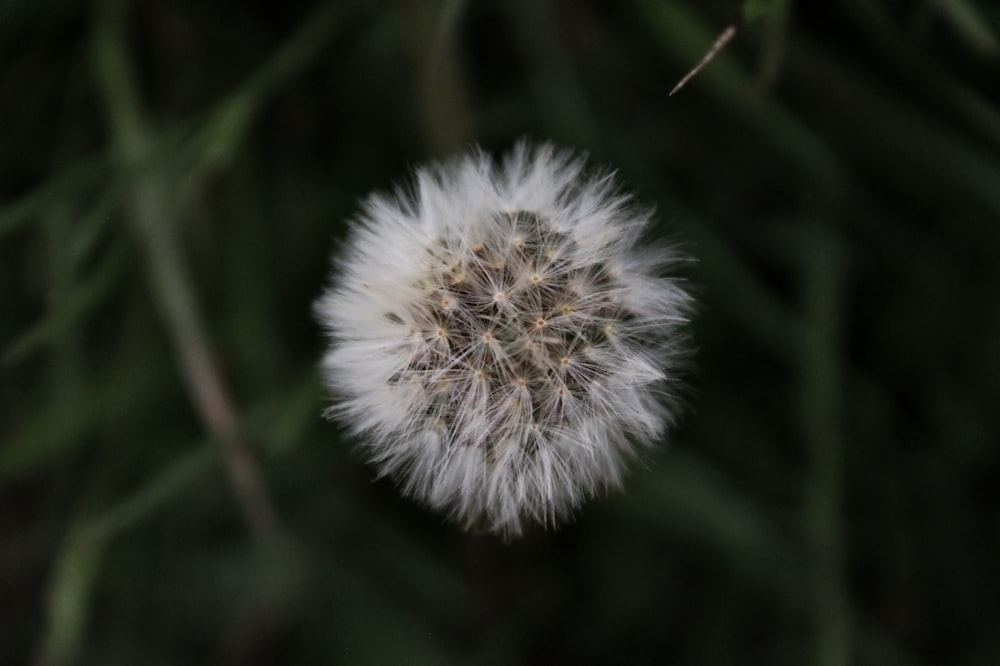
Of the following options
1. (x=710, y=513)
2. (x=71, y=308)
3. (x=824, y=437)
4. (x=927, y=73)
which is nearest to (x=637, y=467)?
(x=710, y=513)

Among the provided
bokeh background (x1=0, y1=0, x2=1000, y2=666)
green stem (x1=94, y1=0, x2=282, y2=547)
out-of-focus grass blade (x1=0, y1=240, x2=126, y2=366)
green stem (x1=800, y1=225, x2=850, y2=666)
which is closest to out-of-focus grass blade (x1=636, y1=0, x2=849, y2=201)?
bokeh background (x1=0, y1=0, x2=1000, y2=666)

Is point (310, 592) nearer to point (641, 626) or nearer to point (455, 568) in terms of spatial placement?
point (455, 568)

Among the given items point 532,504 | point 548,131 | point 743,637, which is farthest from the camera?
point 743,637

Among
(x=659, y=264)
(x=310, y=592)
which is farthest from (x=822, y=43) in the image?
(x=310, y=592)

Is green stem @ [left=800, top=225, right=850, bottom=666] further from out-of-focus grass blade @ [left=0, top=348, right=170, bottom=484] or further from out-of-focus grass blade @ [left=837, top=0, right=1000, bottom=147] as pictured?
out-of-focus grass blade @ [left=0, top=348, right=170, bottom=484]

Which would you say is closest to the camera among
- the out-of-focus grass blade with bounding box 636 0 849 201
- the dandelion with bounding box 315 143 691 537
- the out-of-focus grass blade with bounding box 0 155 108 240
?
the dandelion with bounding box 315 143 691 537

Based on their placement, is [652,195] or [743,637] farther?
[743,637]

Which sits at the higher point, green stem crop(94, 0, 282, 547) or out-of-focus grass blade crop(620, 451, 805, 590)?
green stem crop(94, 0, 282, 547)

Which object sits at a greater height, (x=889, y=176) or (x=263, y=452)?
(x=263, y=452)

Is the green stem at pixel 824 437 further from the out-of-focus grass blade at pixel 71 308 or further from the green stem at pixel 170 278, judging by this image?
the out-of-focus grass blade at pixel 71 308
